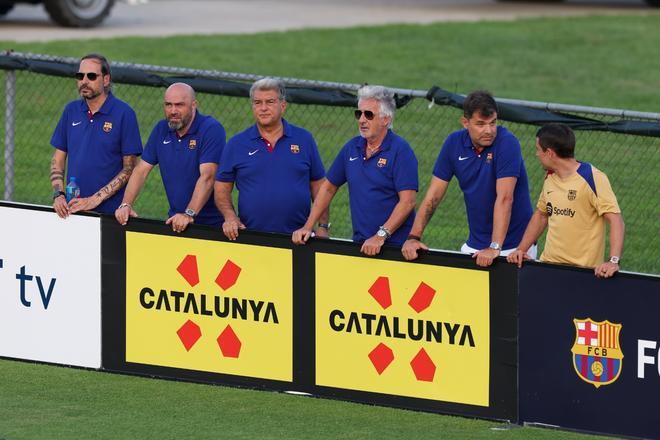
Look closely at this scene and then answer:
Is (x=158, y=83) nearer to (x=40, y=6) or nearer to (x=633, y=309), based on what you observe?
(x=633, y=309)

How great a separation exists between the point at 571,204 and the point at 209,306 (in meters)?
2.41

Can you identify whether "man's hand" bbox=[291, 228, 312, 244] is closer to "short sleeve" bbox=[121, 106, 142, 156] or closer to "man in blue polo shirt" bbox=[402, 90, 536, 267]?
"man in blue polo shirt" bbox=[402, 90, 536, 267]

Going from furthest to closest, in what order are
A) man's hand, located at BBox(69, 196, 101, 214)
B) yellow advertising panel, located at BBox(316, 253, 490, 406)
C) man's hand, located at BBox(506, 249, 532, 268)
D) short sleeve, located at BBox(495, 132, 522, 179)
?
man's hand, located at BBox(69, 196, 101, 214), short sleeve, located at BBox(495, 132, 522, 179), yellow advertising panel, located at BBox(316, 253, 490, 406), man's hand, located at BBox(506, 249, 532, 268)

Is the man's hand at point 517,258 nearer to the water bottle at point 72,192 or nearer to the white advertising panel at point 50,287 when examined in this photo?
the white advertising panel at point 50,287

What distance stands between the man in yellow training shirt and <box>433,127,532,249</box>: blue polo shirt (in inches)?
15.7

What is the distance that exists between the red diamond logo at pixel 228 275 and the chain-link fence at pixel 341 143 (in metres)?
2.42

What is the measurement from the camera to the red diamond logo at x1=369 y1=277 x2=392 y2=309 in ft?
31.7

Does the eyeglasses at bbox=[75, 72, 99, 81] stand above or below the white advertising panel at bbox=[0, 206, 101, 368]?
above

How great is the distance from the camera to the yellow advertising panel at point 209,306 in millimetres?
10008

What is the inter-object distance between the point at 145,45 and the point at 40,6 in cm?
534

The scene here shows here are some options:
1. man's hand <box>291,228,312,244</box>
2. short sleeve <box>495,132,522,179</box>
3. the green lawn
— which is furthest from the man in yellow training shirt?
the green lawn

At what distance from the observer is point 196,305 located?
10227mm

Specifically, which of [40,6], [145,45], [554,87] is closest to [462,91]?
[554,87]

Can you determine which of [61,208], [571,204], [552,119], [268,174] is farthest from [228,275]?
[552,119]
